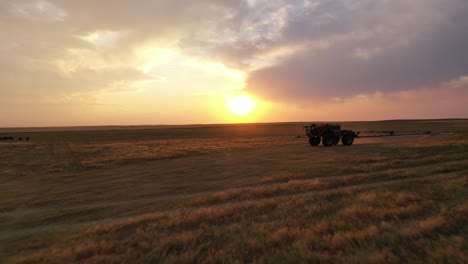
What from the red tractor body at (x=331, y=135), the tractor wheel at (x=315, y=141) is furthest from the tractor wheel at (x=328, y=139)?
the tractor wheel at (x=315, y=141)

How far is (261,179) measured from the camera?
43.9 feet

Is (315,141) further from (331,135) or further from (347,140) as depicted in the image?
(347,140)

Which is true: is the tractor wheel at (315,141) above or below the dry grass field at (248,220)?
above

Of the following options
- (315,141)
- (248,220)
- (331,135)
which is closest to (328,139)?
(331,135)

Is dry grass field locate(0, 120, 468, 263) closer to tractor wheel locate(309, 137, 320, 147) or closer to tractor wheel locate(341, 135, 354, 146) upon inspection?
tractor wheel locate(341, 135, 354, 146)

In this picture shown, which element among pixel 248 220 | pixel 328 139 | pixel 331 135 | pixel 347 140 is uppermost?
pixel 331 135

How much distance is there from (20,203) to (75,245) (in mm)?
6841

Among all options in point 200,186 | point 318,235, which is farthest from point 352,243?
point 200,186

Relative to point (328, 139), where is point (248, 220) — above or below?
below

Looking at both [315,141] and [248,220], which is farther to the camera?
[315,141]

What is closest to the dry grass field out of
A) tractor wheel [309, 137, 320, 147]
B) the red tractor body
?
the red tractor body

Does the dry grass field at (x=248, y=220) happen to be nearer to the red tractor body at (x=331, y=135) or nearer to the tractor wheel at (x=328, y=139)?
the tractor wheel at (x=328, y=139)

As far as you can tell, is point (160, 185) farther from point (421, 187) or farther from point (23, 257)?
point (421, 187)

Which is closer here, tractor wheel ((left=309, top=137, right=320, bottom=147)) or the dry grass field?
the dry grass field
